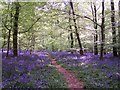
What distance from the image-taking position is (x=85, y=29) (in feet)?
74.2

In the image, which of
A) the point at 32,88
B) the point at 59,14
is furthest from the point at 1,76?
the point at 59,14

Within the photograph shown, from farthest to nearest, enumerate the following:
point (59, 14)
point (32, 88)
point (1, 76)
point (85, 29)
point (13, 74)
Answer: point (85, 29), point (59, 14), point (13, 74), point (1, 76), point (32, 88)

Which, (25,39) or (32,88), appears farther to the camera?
(25,39)

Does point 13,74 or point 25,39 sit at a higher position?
point 25,39

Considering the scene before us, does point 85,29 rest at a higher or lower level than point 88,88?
higher

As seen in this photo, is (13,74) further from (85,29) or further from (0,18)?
(85,29)

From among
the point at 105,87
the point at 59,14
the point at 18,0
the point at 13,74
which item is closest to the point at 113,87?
the point at 105,87

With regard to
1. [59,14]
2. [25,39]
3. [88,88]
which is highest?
[59,14]

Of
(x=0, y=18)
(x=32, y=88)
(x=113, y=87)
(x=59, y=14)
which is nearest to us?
(x=32, y=88)

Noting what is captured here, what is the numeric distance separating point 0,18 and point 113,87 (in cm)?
1196

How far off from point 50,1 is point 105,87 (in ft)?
49.3

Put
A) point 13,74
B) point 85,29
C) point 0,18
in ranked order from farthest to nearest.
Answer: point 85,29 → point 0,18 → point 13,74

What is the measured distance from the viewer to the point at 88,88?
316 inches

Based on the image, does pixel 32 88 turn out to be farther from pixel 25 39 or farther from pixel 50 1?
pixel 25 39
